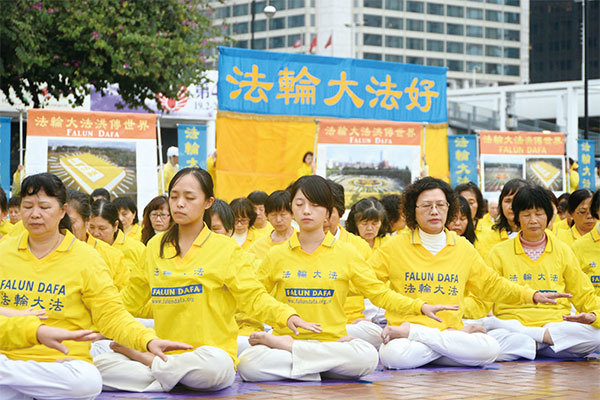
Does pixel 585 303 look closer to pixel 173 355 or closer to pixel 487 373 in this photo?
pixel 487 373

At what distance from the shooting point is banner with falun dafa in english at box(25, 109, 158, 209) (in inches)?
429

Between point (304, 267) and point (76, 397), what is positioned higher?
point (304, 267)

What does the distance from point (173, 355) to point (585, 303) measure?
3268mm

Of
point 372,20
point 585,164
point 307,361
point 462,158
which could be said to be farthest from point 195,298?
point 372,20

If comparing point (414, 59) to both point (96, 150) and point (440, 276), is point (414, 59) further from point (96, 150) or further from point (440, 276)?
point (440, 276)

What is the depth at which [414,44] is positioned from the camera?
83.7 meters

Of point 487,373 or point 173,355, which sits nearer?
point 173,355

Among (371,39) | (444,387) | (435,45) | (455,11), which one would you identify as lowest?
(444,387)

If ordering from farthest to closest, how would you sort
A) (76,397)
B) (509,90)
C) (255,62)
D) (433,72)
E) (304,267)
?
(509,90), (433,72), (255,62), (304,267), (76,397)

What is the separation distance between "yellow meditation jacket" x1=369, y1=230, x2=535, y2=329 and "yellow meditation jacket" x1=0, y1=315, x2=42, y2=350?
2936 mm

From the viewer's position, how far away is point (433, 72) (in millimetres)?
14344

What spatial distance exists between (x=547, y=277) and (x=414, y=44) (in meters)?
78.2

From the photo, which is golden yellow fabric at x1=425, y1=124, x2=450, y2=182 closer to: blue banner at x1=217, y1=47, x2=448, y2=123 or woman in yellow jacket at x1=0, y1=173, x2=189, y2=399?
blue banner at x1=217, y1=47, x2=448, y2=123

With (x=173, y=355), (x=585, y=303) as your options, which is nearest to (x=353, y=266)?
(x=173, y=355)
